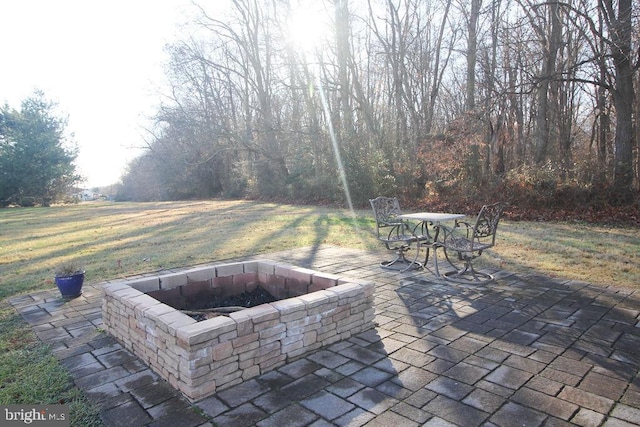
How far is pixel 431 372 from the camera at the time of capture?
103 inches

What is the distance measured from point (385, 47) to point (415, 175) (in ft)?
19.8

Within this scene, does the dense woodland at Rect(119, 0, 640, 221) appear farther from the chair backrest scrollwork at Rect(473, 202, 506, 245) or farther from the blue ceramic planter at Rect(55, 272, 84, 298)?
the blue ceramic planter at Rect(55, 272, 84, 298)

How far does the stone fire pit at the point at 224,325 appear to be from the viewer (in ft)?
7.98

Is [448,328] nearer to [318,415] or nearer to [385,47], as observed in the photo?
[318,415]

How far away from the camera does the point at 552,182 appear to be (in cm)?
1055

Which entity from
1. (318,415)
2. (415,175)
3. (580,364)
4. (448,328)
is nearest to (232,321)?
(318,415)

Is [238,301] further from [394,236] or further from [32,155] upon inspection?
[32,155]

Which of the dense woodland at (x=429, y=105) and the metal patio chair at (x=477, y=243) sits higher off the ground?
the dense woodland at (x=429, y=105)

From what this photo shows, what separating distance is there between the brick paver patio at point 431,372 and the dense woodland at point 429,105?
22.9 ft

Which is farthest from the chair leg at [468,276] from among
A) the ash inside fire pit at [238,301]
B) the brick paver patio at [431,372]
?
the ash inside fire pit at [238,301]

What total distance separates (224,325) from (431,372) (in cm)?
144

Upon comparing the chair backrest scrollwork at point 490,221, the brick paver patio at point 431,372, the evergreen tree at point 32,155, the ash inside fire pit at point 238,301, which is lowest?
the brick paver patio at point 431,372

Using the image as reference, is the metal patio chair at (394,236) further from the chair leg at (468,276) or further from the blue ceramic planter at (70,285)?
the blue ceramic planter at (70,285)

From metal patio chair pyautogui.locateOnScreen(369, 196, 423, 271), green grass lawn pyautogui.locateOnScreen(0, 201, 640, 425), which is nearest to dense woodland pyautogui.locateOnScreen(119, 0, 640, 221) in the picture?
green grass lawn pyautogui.locateOnScreen(0, 201, 640, 425)
